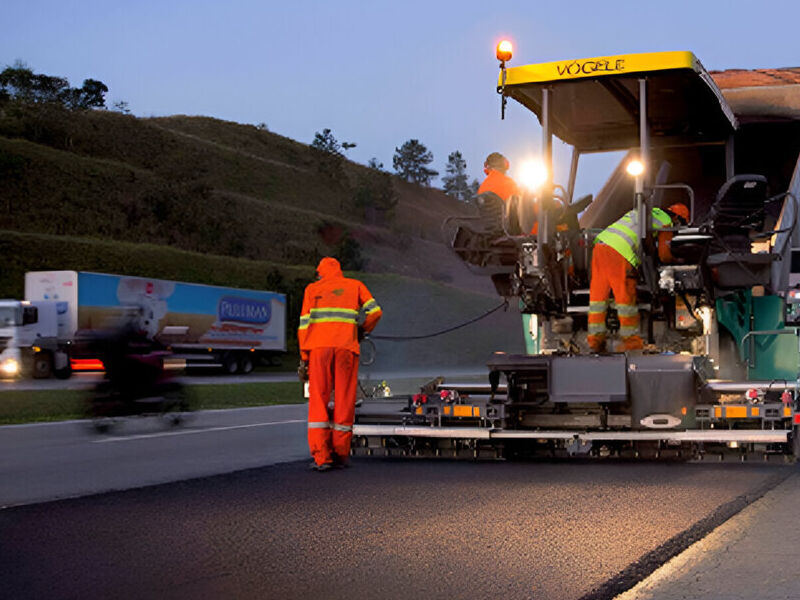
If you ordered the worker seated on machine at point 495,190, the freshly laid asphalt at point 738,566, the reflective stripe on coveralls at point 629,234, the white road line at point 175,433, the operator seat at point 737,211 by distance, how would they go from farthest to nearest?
1. the white road line at point 175,433
2. the worker seated on machine at point 495,190
3. the reflective stripe on coveralls at point 629,234
4. the operator seat at point 737,211
5. the freshly laid asphalt at point 738,566

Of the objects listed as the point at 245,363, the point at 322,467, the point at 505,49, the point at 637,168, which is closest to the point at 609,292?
the point at 637,168

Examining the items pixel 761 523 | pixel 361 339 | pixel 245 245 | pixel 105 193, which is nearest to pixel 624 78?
pixel 361 339

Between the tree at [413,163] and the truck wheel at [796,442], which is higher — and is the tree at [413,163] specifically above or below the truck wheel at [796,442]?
above

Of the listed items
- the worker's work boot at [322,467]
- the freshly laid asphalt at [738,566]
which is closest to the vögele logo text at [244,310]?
the worker's work boot at [322,467]

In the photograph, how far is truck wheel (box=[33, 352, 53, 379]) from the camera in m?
32.8

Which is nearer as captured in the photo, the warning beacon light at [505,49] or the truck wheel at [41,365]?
the warning beacon light at [505,49]

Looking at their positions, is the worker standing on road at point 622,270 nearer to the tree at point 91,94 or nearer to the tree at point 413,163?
the tree at point 91,94

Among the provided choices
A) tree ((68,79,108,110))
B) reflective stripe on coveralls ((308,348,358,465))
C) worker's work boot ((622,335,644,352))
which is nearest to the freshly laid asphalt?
worker's work boot ((622,335,644,352))

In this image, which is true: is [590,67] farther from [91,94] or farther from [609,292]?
[91,94]

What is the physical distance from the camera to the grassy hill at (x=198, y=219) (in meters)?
54.5

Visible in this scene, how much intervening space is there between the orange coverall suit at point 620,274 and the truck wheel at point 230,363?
33602mm

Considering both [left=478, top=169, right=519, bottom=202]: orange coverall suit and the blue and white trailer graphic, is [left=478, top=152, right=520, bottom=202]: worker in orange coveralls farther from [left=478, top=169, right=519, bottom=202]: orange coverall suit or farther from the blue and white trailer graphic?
the blue and white trailer graphic

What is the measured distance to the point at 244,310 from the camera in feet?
140

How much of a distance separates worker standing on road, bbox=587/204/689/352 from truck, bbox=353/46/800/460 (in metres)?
0.08
